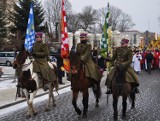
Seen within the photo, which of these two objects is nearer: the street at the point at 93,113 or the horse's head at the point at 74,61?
the horse's head at the point at 74,61

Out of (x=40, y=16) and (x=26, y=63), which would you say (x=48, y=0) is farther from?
(x=26, y=63)

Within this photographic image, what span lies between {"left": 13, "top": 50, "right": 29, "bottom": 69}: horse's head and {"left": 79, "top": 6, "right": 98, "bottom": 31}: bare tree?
8541cm

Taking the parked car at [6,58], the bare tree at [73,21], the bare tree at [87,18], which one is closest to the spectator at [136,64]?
the parked car at [6,58]

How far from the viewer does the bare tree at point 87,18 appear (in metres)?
98.6

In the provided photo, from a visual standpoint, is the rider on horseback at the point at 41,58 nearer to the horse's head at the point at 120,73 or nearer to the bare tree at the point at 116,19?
the horse's head at the point at 120,73

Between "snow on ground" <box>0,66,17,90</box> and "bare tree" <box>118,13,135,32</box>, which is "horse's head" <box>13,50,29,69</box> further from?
"bare tree" <box>118,13,135,32</box>

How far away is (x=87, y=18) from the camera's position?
99.7m

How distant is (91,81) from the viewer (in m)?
12.1

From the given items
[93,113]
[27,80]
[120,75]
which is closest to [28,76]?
[27,80]

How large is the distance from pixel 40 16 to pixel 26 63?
1514 inches

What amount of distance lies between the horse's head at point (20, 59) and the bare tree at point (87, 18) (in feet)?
280

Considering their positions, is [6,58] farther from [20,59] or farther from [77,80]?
[77,80]

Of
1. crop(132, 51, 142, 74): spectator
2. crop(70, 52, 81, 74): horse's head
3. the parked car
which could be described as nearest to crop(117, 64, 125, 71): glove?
crop(70, 52, 81, 74): horse's head

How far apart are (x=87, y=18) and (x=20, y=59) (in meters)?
88.8
